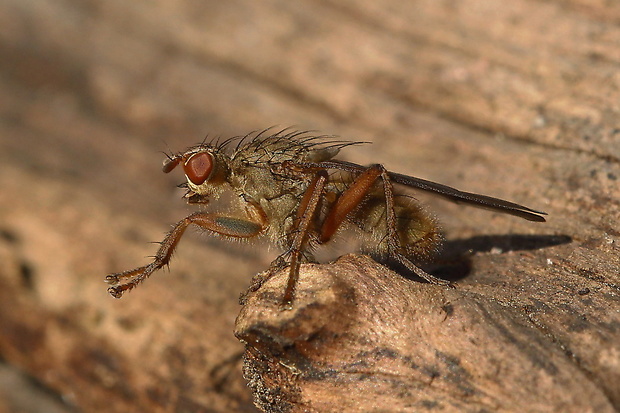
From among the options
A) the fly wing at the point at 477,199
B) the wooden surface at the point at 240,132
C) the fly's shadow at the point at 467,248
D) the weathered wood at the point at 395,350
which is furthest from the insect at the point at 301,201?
the weathered wood at the point at 395,350

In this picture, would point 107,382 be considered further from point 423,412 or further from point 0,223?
point 423,412

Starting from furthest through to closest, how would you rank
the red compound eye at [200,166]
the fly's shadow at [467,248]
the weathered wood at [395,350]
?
the red compound eye at [200,166] < the fly's shadow at [467,248] < the weathered wood at [395,350]

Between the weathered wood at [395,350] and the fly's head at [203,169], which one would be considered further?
the fly's head at [203,169]

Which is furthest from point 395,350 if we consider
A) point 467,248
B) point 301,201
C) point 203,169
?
point 203,169

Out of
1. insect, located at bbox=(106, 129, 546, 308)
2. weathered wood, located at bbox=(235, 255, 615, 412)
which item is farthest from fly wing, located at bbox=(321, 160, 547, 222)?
weathered wood, located at bbox=(235, 255, 615, 412)

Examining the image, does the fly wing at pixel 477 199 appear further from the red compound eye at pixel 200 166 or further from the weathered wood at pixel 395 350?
the red compound eye at pixel 200 166

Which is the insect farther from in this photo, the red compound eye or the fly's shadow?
the fly's shadow

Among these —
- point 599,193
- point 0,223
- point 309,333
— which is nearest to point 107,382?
point 0,223
